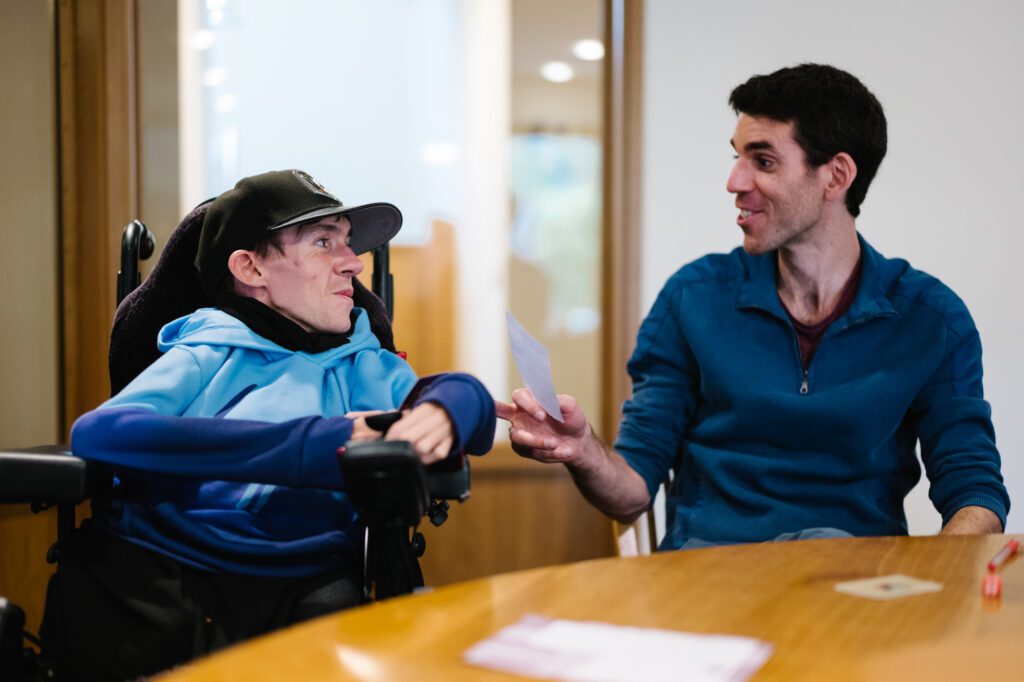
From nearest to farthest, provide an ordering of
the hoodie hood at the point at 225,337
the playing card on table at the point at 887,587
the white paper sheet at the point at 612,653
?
the white paper sheet at the point at 612,653 < the playing card on table at the point at 887,587 < the hoodie hood at the point at 225,337

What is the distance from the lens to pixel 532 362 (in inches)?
45.9

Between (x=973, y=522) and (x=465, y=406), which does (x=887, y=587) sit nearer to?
(x=465, y=406)

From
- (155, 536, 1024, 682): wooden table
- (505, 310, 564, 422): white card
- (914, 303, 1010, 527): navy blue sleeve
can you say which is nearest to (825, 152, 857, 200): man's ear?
(914, 303, 1010, 527): navy blue sleeve

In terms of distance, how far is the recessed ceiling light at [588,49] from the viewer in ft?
9.89

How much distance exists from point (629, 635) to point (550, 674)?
0.32 ft

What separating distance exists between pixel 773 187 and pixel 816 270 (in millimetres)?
172

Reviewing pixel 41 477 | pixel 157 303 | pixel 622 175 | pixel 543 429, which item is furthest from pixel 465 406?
pixel 622 175

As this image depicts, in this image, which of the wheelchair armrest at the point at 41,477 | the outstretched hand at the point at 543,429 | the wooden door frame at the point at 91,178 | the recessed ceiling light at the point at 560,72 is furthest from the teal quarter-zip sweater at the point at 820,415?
the wooden door frame at the point at 91,178

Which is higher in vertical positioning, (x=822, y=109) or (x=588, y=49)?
(x=588, y=49)

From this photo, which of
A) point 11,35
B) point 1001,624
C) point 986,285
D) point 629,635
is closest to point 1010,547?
point 1001,624

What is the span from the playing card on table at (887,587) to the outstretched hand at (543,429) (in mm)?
612

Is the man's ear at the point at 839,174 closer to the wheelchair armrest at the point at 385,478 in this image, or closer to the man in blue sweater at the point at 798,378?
the man in blue sweater at the point at 798,378

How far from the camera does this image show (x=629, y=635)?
0.70 meters

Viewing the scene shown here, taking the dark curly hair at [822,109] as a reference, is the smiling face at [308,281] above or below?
below
